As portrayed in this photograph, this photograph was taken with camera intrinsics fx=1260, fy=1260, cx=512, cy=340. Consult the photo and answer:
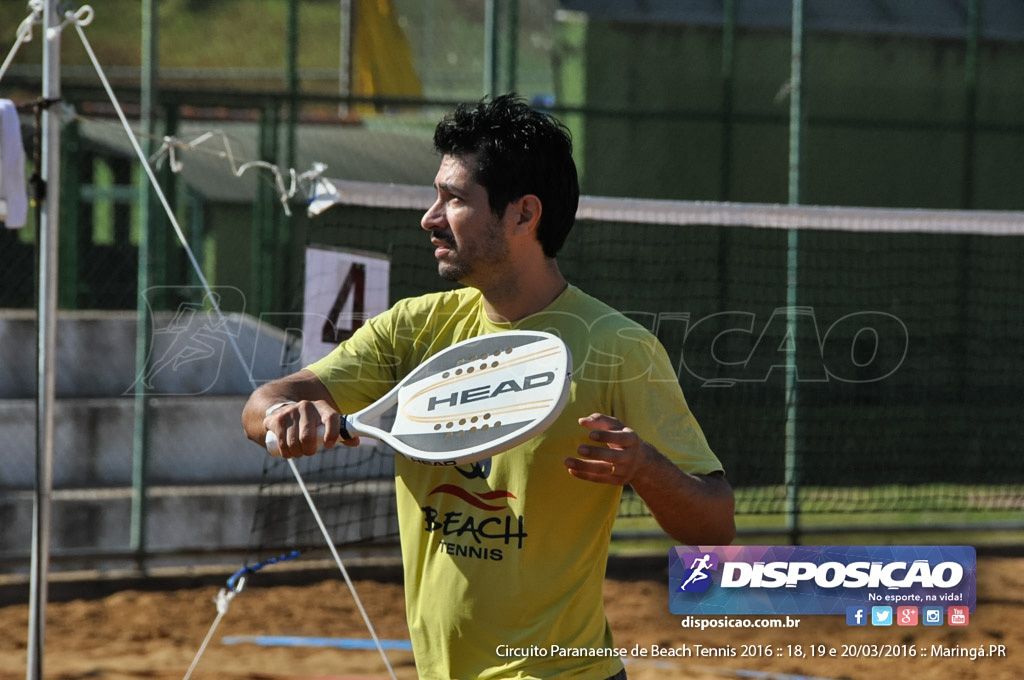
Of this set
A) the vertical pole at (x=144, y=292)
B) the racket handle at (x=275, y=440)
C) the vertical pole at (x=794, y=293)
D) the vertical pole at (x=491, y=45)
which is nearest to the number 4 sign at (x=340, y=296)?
the vertical pole at (x=144, y=292)

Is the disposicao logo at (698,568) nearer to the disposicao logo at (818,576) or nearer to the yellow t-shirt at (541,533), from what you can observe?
the disposicao logo at (818,576)

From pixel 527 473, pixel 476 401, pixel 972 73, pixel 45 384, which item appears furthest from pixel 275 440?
pixel 972 73

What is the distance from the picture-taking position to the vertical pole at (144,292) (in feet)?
24.6

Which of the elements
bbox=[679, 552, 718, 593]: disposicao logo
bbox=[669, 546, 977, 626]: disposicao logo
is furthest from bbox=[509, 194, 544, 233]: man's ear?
bbox=[679, 552, 718, 593]: disposicao logo

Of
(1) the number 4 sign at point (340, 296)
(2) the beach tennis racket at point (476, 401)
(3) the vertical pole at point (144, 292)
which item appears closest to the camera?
(2) the beach tennis racket at point (476, 401)

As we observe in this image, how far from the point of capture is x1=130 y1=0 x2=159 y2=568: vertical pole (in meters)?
7.51

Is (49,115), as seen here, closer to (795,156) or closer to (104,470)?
(104,470)

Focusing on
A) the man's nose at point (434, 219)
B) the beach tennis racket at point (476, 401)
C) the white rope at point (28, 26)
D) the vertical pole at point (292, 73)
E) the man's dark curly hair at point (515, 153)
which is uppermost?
the vertical pole at point (292, 73)

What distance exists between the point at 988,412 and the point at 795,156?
3099mm

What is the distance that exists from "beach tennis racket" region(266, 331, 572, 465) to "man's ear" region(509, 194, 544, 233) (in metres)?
0.33

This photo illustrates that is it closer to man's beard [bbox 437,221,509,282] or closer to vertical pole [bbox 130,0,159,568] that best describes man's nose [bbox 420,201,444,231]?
man's beard [bbox 437,221,509,282]

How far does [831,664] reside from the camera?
250 inches

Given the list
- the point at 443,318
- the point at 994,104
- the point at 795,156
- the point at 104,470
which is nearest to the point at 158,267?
the point at 104,470

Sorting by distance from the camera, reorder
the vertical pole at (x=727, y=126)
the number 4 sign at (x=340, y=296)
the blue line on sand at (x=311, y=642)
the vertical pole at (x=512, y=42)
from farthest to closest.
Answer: the vertical pole at (x=727, y=126)
the vertical pole at (x=512, y=42)
the blue line on sand at (x=311, y=642)
the number 4 sign at (x=340, y=296)
